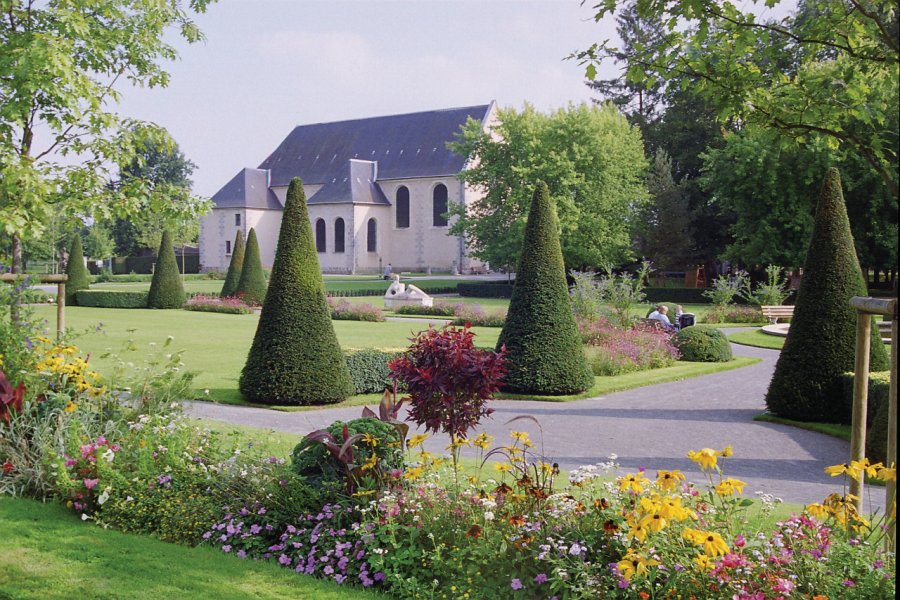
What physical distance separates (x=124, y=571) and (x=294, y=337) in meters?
6.48

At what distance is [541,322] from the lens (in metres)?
12.1

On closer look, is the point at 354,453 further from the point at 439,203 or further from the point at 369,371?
the point at 439,203

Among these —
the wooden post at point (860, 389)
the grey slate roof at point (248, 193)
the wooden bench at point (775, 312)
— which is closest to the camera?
the wooden post at point (860, 389)

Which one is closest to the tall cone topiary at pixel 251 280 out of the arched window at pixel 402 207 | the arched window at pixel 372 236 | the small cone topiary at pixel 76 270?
the small cone topiary at pixel 76 270

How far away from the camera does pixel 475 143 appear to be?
1607 inches

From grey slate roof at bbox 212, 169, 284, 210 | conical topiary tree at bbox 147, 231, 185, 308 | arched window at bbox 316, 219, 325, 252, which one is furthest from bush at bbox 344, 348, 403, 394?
grey slate roof at bbox 212, 169, 284, 210

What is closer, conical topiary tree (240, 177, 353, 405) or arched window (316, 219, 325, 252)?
conical topiary tree (240, 177, 353, 405)

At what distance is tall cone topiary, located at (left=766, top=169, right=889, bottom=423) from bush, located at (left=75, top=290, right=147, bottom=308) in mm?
24842

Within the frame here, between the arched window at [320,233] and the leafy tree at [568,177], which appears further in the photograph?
the arched window at [320,233]

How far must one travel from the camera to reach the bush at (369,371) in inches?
485

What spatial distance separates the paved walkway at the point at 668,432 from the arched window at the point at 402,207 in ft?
163

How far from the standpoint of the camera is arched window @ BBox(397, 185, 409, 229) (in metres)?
62.0

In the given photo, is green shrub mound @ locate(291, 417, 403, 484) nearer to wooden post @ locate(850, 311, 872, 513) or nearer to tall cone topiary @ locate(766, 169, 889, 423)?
wooden post @ locate(850, 311, 872, 513)

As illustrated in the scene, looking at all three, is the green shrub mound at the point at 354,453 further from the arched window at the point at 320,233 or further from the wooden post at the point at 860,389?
the arched window at the point at 320,233
